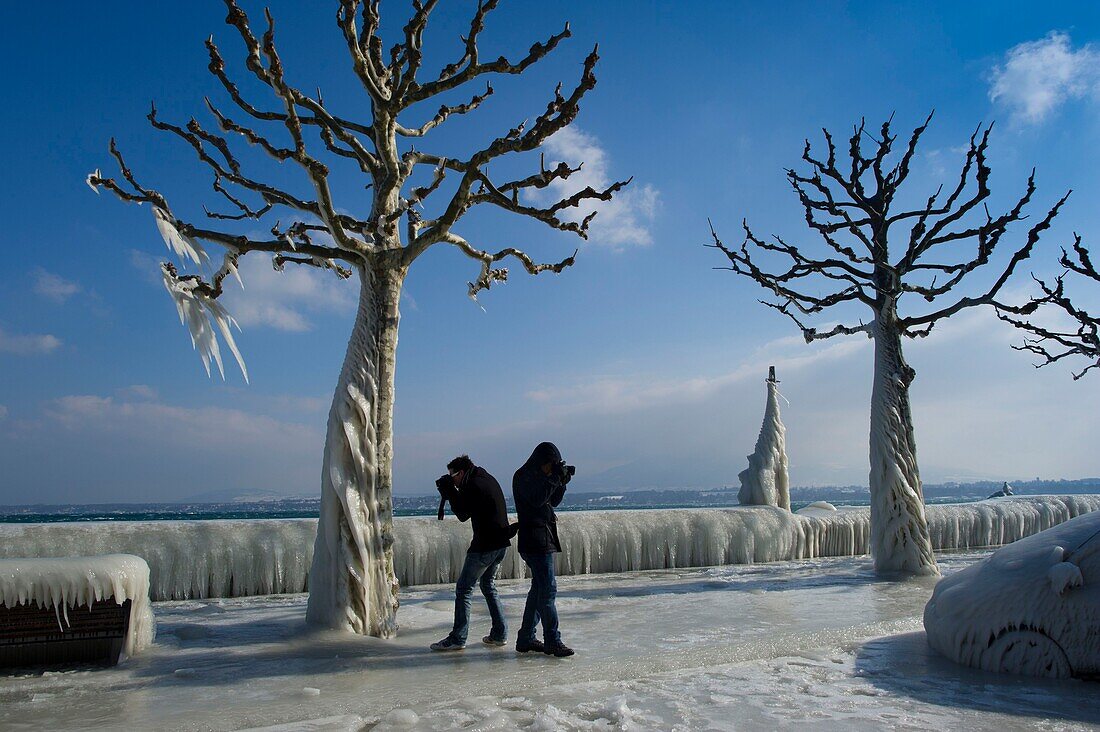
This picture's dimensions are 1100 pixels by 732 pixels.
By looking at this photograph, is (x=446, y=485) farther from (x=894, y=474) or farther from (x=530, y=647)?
(x=894, y=474)

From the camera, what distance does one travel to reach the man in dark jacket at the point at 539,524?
19.2ft

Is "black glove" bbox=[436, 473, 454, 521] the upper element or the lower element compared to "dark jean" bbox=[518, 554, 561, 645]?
upper

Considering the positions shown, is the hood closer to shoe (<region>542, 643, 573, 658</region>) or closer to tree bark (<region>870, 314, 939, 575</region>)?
shoe (<region>542, 643, 573, 658</region>)

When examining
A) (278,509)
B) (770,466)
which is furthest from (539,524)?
(278,509)

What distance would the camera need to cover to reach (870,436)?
1217 cm

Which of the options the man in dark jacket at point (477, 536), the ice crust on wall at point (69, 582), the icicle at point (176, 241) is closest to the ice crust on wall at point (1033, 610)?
the man in dark jacket at point (477, 536)

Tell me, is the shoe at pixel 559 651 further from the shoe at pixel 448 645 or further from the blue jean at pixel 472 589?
the shoe at pixel 448 645

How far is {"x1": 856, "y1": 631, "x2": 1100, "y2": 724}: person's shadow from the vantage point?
4.00m

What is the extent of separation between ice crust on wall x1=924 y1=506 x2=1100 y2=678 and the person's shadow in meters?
0.12

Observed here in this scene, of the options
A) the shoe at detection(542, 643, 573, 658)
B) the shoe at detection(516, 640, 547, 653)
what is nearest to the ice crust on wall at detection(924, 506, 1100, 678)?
the shoe at detection(542, 643, 573, 658)

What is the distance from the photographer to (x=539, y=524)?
19.4ft

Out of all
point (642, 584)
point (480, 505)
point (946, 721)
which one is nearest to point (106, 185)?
point (480, 505)

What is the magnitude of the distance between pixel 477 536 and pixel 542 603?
2.72ft

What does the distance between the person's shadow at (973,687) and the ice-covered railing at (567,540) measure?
8022 mm
